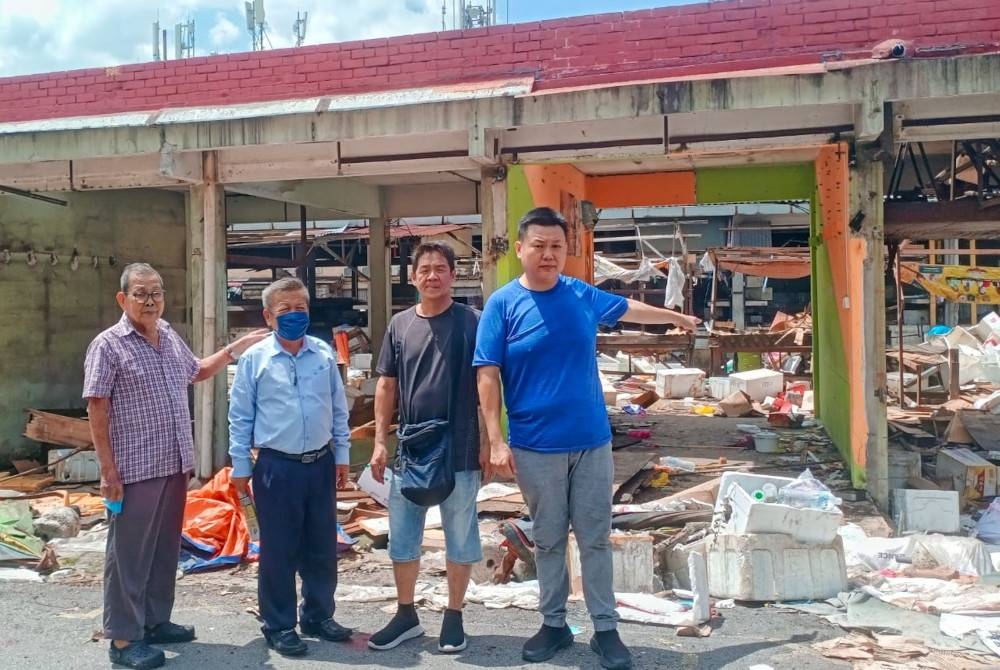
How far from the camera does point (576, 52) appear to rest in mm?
7922

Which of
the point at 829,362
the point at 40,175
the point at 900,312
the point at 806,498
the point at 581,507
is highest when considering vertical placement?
the point at 40,175

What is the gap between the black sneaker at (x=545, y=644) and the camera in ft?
12.3

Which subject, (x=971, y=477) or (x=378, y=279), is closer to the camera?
Answer: (x=971, y=477)

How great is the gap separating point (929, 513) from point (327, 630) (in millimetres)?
4287

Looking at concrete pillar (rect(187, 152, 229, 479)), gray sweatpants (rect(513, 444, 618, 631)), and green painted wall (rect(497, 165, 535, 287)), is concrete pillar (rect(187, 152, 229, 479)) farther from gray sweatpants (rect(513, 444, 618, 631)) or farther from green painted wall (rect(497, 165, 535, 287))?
gray sweatpants (rect(513, 444, 618, 631))

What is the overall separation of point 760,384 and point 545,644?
9.50 metres

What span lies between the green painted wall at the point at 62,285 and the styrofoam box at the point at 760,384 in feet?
25.3

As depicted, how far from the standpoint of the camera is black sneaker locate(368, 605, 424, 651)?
3.96 metres

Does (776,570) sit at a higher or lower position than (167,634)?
higher

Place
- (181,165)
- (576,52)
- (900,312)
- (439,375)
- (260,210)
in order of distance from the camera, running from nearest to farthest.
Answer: (439,375) < (181,165) < (576,52) < (900,312) < (260,210)

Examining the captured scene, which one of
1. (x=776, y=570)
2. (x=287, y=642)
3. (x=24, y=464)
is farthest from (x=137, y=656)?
(x=24, y=464)

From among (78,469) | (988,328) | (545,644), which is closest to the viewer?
(545,644)

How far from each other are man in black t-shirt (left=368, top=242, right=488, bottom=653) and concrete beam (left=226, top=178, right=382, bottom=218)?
16.1 ft

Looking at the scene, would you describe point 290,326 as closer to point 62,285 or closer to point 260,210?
point 62,285
